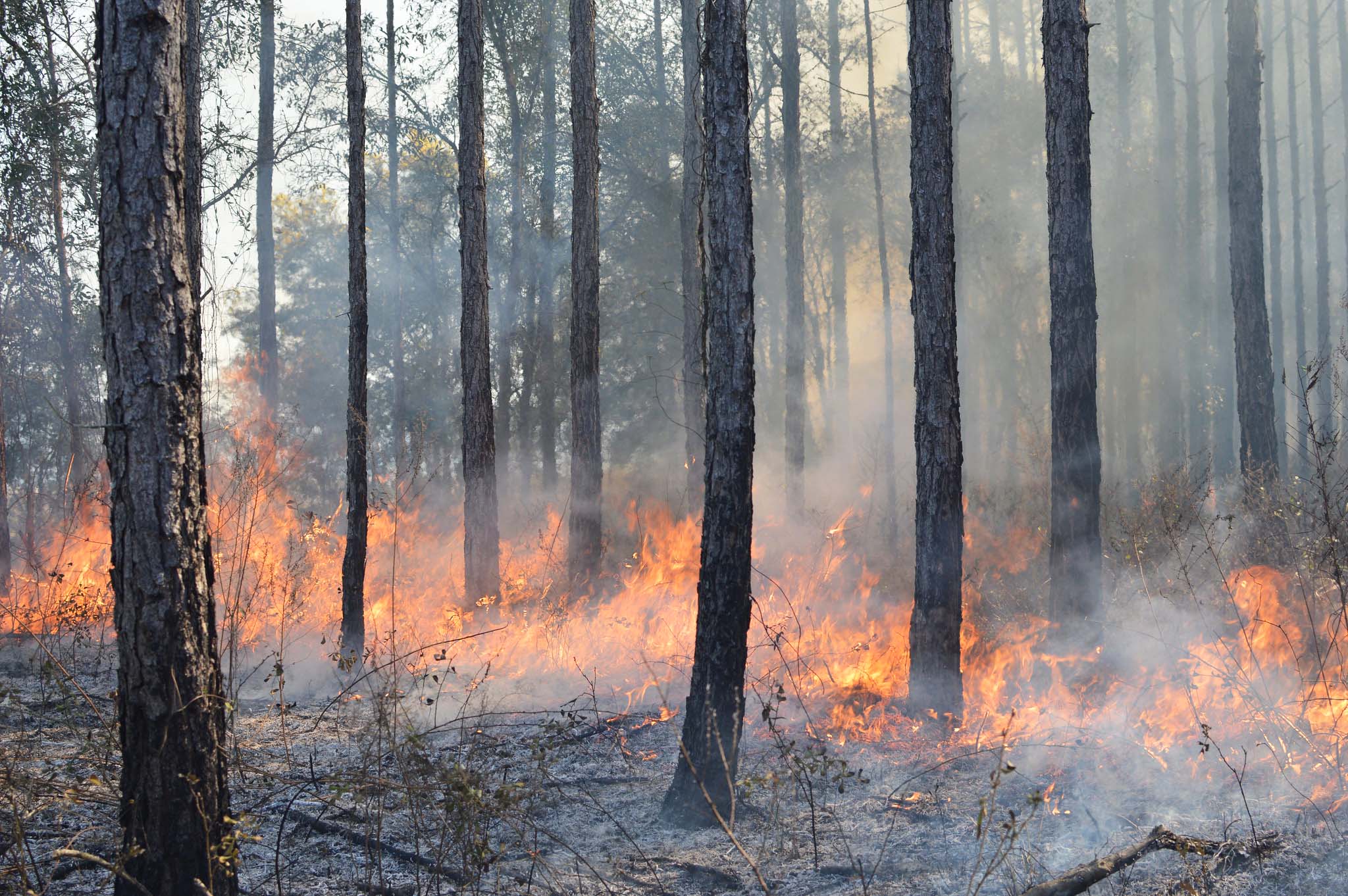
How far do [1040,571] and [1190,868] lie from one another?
328 inches

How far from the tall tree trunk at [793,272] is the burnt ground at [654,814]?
9.57 meters

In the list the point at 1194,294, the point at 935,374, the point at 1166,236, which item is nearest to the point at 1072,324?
the point at 935,374

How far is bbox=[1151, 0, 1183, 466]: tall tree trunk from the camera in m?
26.3

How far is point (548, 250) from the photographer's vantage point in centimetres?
2338

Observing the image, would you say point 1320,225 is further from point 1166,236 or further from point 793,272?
point 793,272

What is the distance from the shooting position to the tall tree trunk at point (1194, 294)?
86.9 feet

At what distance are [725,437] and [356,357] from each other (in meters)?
5.94

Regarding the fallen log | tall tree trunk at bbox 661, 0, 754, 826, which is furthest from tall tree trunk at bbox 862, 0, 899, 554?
the fallen log

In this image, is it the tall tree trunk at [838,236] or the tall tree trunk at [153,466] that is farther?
the tall tree trunk at [838,236]

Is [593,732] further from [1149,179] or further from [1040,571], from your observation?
[1149,179]

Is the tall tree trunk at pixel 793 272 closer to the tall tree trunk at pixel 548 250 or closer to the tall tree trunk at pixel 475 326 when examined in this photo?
the tall tree trunk at pixel 475 326

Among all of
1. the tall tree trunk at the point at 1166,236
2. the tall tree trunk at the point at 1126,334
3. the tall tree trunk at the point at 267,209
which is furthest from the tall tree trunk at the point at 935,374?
the tall tree trunk at the point at 1166,236

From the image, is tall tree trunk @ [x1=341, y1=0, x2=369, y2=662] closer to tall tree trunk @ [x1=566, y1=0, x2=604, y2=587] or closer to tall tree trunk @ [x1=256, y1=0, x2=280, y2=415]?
tall tree trunk @ [x1=566, y1=0, x2=604, y2=587]

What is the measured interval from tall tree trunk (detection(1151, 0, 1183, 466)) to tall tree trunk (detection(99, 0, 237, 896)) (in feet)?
86.1
